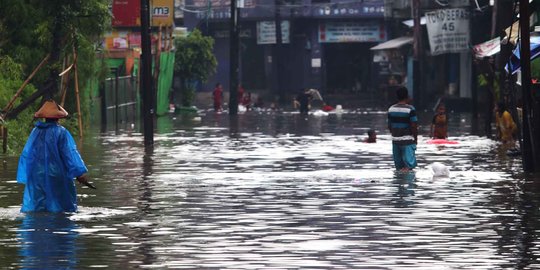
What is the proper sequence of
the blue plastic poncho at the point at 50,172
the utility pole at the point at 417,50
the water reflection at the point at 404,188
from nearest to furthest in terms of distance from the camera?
the blue plastic poncho at the point at 50,172, the water reflection at the point at 404,188, the utility pole at the point at 417,50

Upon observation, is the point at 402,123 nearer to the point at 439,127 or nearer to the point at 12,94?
the point at 12,94

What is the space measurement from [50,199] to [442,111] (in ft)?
61.5

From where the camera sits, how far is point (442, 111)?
116 feet

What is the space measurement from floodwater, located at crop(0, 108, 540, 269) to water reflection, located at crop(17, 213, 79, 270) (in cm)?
Answer: 1

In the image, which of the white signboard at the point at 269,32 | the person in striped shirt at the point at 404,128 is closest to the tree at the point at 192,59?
the white signboard at the point at 269,32

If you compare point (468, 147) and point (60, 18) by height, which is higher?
point (60, 18)

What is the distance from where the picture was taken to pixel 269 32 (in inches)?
3226

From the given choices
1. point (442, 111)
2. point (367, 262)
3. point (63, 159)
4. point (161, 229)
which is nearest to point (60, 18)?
point (442, 111)

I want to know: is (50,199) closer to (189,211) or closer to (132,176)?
(189,211)

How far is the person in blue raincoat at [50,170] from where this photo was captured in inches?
699

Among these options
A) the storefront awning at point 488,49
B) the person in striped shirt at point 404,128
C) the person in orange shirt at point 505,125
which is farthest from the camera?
the storefront awning at point 488,49

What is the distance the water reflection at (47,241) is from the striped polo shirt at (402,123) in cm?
825

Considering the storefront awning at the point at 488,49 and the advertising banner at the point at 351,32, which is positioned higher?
the advertising banner at the point at 351,32

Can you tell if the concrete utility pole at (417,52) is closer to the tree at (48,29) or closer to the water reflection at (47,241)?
the tree at (48,29)
